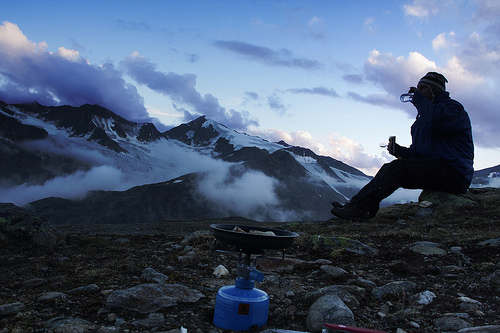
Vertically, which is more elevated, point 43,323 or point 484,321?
point 484,321

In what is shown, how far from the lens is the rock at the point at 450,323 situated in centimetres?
359

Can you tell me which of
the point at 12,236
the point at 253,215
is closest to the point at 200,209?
the point at 253,215

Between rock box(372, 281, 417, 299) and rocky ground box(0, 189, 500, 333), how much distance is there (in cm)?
1

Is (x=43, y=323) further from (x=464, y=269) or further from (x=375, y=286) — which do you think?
(x=464, y=269)

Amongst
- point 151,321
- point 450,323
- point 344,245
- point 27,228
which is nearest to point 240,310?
point 151,321

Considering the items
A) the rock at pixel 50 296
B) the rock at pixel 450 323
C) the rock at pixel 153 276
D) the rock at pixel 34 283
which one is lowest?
the rock at pixel 34 283

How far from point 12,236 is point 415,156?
1100cm

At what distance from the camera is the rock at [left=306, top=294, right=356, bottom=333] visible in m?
3.83

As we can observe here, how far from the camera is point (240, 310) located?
386 centimetres

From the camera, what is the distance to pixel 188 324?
389cm

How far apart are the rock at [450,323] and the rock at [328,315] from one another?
873 mm

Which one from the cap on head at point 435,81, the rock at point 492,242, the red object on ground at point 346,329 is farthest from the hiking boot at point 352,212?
the red object on ground at point 346,329

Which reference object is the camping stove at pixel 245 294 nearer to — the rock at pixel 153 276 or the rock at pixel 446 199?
the rock at pixel 153 276

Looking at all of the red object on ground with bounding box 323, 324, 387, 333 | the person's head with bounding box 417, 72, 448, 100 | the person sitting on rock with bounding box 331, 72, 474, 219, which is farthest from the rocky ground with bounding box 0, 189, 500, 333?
the person's head with bounding box 417, 72, 448, 100
